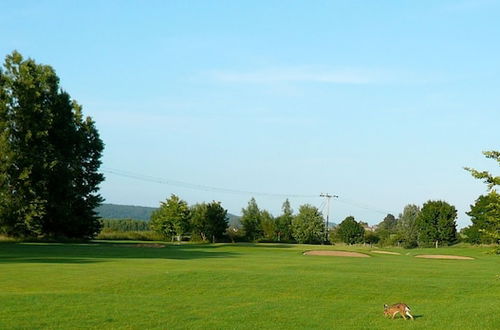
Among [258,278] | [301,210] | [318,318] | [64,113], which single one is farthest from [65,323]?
[301,210]

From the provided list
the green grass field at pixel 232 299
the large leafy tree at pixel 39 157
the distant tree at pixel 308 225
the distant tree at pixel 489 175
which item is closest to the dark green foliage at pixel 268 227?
the distant tree at pixel 308 225

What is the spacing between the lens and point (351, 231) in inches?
4166

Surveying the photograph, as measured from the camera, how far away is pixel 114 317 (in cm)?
1700

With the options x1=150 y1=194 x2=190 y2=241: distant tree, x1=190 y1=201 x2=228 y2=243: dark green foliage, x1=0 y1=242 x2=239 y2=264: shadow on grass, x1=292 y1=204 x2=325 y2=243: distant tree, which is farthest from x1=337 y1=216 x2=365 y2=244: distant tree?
x1=0 y1=242 x2=239 y2=264: shadow on grass

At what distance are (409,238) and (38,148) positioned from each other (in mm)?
59465

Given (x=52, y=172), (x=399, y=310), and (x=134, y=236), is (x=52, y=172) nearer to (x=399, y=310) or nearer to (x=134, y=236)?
(x=134, y=236)

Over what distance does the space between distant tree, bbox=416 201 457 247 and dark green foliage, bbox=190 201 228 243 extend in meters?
30.4

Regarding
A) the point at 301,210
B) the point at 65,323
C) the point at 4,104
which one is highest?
the point at 4,104

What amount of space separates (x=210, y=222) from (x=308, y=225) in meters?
24.4

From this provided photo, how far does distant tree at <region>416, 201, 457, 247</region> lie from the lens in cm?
9375

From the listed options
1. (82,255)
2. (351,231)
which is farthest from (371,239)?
(82,255)

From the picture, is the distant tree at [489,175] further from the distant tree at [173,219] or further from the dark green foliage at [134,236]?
the dark green foliage at [134,236]

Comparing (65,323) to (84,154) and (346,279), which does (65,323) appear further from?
(84,154)

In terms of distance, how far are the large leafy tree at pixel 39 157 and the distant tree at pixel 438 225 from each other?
161 feet
